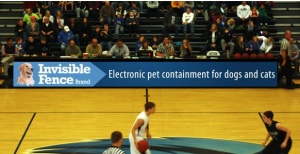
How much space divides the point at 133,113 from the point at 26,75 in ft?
14.8

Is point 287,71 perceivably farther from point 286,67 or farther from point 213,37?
point 213,37

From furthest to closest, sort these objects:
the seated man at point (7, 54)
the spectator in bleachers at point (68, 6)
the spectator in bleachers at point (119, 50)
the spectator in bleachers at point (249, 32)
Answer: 1. the spectator in bleachers at point (68, 6)
2. the spectator in bleachers at point (249, 32)
3. the spectator in bleachers at point (119, 50)
4. the seated man at point (7, 54)

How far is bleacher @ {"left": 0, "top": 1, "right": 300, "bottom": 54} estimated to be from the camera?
83.1 ft

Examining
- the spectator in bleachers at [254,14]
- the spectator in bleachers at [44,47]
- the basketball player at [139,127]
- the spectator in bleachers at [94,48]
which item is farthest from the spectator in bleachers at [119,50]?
the basketball player at [139,127]

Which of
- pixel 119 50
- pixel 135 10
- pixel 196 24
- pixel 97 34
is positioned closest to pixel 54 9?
pixel 97 34

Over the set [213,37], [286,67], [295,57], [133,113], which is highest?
[213,37]

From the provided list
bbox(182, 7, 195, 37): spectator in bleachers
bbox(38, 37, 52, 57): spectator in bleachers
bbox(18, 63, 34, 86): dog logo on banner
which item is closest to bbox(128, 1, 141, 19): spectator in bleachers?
bbox(182, 7, 195, 37): spectator in bleachers

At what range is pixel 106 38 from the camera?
24.1 metres

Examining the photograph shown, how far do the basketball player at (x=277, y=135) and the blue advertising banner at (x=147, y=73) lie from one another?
26.9 ft

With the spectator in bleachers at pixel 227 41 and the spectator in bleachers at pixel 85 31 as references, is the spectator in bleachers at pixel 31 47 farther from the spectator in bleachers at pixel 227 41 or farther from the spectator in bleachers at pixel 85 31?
the spectator in bleachers at pixel 227 41

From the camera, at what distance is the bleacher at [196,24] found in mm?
25328

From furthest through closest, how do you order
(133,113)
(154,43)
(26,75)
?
(154,43) < (26,75) < (133,113)

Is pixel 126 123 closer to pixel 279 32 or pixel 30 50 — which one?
pixel 30 50

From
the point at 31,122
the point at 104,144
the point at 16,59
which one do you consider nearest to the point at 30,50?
the point at 16,59
